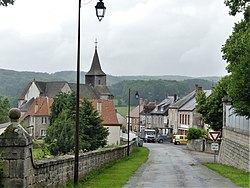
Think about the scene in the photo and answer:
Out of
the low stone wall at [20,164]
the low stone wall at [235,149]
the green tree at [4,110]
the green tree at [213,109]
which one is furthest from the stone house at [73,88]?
the low stone wall at [20,164]

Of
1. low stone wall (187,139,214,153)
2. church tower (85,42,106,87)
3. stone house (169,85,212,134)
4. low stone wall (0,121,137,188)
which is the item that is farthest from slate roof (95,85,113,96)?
low stone wall (0,121,137,188)

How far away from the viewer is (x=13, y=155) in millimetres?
11617

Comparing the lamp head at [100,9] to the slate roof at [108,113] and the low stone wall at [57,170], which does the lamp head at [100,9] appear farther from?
the slate roof at [108,113]

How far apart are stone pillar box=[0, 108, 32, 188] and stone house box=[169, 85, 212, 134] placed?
85.3m

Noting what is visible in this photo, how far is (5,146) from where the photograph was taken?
11578 mm

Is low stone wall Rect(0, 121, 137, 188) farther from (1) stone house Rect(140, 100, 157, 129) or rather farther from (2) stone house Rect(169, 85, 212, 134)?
(1) stone house Rect(140, 100, 157, 129)

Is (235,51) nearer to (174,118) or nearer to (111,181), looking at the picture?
(111,181)

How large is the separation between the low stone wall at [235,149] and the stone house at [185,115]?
55.4 meters

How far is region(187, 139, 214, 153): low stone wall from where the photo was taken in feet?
218

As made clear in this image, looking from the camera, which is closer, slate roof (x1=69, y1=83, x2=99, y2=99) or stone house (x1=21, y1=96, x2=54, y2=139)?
stone house (x1=21, y1=96, x2=54, y2=139)

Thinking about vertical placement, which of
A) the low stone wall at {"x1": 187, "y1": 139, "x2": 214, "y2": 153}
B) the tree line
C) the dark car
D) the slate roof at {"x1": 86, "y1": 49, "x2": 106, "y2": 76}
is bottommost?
the dark car

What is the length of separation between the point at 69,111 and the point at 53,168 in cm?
5337

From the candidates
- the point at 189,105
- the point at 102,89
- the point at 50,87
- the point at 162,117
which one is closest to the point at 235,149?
the point at 189,105

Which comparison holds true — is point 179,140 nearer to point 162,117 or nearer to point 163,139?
point 163,139
